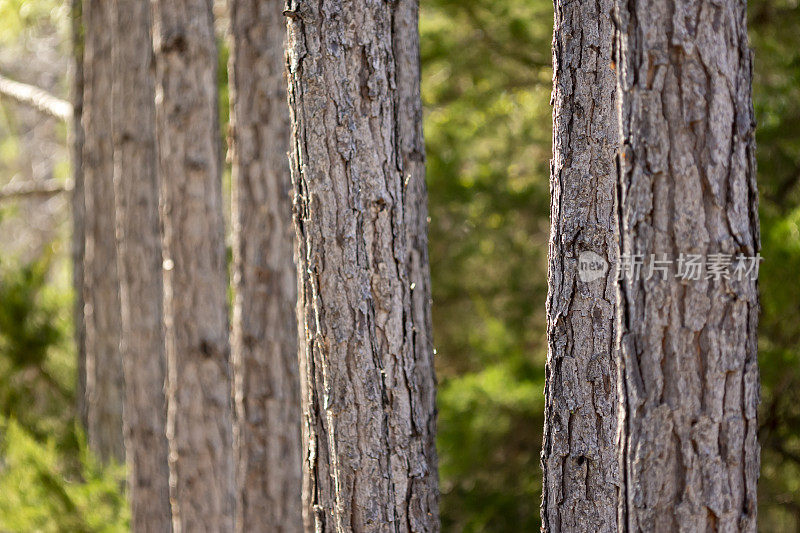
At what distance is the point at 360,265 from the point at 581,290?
2.32 feet

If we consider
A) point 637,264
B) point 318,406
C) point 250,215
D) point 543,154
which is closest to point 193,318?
point 250,215

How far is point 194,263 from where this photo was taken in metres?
4.36

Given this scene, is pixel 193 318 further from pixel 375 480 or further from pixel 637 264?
pixel 637 264

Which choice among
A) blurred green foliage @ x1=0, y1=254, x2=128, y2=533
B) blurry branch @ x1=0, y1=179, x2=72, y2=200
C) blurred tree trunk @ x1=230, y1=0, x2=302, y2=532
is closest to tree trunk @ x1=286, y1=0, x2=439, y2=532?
blurred tree trunk @ x1=230, y1=0, x2=302, y2=532

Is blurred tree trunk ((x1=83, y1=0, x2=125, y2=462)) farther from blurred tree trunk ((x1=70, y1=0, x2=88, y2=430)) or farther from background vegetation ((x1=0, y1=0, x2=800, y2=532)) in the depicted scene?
blurred tree trunk ((x1=70, y1=0, x2=88, y2=430))

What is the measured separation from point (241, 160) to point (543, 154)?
4647mm

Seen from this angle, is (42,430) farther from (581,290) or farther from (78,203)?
(581,290)

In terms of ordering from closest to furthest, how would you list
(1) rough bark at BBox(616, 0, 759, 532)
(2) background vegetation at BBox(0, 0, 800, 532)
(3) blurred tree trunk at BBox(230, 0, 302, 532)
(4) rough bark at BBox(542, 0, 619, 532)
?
(1) rough bark at BBox(616, 0, 759, 532) → (4) rough bark at BBox(542, 0, 619, 532) → (3) blurred tree trunk at BBox(230, 0, 302, 532) → (2) background vegetation at BBox(0, 0, 800, 532)

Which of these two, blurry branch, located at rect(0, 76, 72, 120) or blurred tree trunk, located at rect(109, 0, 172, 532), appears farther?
blurry branch, located at rect(0, 76, 72, 120)

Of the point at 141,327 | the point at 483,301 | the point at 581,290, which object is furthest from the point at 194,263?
the point at 483,301

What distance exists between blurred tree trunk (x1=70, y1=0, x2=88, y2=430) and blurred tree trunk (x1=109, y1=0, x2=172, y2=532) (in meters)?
2.04

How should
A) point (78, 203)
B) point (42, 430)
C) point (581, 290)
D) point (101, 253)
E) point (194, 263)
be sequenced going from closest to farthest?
point (581, 290) < point (194, 263) < point (101, 253) < point (78, 203) < point (42, 430)

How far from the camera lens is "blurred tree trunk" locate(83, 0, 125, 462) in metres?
6.29

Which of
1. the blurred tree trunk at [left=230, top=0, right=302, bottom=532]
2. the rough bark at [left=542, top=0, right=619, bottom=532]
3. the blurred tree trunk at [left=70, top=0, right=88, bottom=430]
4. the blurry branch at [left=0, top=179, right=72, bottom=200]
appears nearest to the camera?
the rough bark at [left=542, top=0, right=619, bottom=532]
